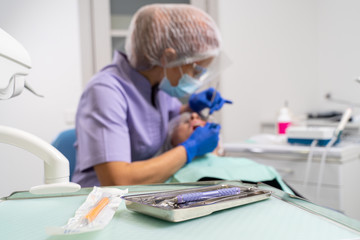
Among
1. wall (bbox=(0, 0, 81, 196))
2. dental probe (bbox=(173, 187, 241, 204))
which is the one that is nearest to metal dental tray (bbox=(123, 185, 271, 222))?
dental probe (bbox=(173, 187, 241, 204))

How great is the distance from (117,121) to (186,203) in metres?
0.62

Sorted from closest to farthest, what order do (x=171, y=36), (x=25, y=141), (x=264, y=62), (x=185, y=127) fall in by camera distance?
(x=25, y=141)
(x=171, y=36)
(x=185, y=127)
(x=264, y=62)

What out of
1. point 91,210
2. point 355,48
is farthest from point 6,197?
point 355,48

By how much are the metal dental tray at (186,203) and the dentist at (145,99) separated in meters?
0.51

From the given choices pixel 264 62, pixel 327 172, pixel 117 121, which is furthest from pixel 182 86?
pixel 264 62

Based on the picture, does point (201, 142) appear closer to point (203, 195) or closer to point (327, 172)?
point (327, 172)

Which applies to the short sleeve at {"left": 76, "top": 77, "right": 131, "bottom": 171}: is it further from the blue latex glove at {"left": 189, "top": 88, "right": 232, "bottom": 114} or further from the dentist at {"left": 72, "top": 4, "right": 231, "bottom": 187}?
the blue latex glove at {"left": 189, "top": 88, "right": 232, "bottom": 114}

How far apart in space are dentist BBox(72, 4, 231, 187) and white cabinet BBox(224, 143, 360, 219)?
31 centimetres

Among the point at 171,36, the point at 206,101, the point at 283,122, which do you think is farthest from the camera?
the point at 283,122

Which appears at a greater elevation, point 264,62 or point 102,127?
point 264,62

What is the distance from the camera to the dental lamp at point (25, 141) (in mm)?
386

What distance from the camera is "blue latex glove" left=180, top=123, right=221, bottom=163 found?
1.14 meters

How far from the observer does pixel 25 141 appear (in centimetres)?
39

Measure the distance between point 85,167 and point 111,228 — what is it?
0.64m
